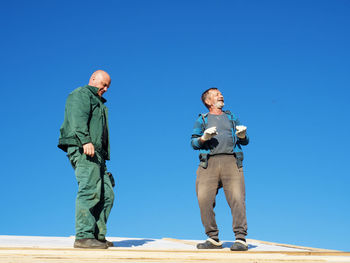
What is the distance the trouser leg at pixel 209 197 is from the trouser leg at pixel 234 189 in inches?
4.8

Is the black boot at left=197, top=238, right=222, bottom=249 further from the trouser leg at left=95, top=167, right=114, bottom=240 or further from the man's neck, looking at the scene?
the man's neck

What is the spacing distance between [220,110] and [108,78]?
152cm

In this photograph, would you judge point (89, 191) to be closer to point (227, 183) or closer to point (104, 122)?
point (104, 122)

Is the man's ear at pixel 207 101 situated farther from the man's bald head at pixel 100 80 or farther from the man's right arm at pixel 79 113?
the man's right arm at pixel 79 113

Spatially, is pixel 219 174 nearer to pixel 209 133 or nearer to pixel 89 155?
pixel 209 133

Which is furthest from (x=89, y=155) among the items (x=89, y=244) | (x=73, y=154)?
(x=89, y=244)

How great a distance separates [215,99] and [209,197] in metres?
1.30

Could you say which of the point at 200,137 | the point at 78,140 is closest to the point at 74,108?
the point at 78,140

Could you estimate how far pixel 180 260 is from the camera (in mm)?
2855

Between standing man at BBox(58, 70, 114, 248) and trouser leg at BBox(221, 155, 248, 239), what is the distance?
142cm

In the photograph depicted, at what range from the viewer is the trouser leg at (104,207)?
14.9 feet

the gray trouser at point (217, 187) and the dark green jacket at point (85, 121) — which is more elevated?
the dark green jacket at point (85, 121)

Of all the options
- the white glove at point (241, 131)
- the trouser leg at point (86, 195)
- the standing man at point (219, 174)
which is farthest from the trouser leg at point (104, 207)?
the white glove at point (241, 131)

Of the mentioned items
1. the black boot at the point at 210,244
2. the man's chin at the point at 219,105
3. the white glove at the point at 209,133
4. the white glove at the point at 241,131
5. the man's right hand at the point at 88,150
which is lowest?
the black boot at the point at 210,244
